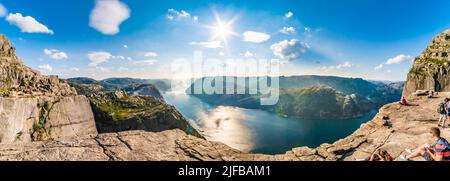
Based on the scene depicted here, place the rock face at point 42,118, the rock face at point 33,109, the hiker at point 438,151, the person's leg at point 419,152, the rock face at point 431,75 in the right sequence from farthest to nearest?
the rock face at point 431,75, the rock face at point 33,109, the rock face at point 42,118, the person's leg at point 419,152, the hiker at point 438,151

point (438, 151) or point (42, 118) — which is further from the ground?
point (438, 151)

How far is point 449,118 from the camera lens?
27438 millimetres

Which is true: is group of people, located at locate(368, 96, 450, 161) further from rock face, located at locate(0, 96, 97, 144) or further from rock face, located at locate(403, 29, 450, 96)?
rock face, located at locate(403, 29, 450, 96)

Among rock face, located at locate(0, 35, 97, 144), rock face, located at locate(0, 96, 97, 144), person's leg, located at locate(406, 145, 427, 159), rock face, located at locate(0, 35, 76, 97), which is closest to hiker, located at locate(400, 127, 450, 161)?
person's leg, located at locate(406, 145, 427, 159)

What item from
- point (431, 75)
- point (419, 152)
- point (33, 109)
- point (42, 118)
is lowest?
point (42, 118)

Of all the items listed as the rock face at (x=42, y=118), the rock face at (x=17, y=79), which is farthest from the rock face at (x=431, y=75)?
the rock face at (x=17, y=79)

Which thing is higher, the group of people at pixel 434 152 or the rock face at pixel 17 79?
the rock face at pixel 17 79

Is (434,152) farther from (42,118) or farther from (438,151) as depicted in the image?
(42,118)

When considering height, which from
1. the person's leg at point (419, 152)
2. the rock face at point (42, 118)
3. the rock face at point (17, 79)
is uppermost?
the rock face at point (17, 79)

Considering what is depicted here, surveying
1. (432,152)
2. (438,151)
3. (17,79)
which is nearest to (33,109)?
(17,79)

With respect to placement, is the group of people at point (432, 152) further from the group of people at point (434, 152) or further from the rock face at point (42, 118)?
the rock face at point (42, 118)
